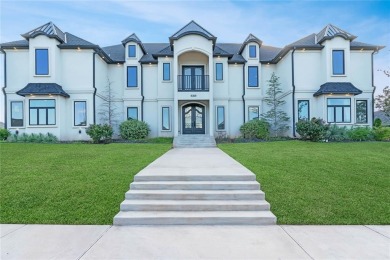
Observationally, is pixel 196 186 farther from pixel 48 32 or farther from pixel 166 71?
pixel 48 32

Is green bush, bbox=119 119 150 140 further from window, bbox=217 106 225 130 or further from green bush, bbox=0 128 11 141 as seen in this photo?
green bush, bbox=0 128 11 141

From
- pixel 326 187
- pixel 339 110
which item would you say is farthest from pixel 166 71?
pixel 326 187

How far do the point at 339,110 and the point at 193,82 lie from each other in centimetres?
1105

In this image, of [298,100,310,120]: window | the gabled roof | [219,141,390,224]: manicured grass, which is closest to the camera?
[219,141,390,224]: manicured grass

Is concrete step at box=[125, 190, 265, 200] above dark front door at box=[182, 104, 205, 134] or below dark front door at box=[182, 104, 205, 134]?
below

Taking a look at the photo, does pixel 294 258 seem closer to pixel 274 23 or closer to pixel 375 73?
pixel 274 23

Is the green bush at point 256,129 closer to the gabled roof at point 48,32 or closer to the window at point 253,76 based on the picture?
the window at point 253,76

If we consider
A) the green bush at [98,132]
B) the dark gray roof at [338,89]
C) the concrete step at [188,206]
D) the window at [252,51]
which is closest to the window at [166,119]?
the green bush at [98,132]

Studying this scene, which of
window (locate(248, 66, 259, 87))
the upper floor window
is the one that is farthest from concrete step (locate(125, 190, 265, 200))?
the upper floor window

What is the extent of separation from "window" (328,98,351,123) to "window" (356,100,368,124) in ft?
3.91

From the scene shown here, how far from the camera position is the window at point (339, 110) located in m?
17.0

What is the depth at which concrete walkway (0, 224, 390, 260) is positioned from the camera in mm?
3466

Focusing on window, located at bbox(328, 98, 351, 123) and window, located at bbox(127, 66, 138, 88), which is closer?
window, located at bbox(328, 98, 351, 123)

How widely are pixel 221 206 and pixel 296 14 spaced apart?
13.8m
